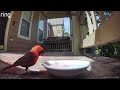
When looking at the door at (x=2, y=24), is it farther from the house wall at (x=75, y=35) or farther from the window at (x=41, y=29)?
the house wall at (x=75, y=35)

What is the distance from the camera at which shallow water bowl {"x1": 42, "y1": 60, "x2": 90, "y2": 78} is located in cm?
103

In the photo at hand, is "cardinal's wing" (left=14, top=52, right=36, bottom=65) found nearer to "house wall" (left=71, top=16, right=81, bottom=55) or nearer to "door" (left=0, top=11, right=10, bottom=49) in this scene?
"door" (left=0, top=11, right=10, bottom=49)

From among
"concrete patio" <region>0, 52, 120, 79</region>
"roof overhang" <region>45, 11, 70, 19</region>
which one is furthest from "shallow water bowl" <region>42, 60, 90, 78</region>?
"roof overhang" <region>45, 11, 70, 19</region>

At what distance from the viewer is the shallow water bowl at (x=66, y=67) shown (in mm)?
1027

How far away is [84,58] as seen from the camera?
1.19 meters

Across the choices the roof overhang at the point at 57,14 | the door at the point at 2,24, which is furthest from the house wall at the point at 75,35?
the door at the point at 2,24

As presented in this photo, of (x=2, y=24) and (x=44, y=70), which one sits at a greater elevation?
(x=2, y=24)

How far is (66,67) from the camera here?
1.05m

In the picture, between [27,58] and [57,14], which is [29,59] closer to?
[27,58]

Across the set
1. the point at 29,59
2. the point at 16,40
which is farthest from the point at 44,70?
the point at 16,40

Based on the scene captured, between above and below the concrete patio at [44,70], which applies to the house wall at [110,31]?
above

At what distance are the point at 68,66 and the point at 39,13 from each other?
0.34m

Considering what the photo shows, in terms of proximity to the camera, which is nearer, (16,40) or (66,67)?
(66,67)
